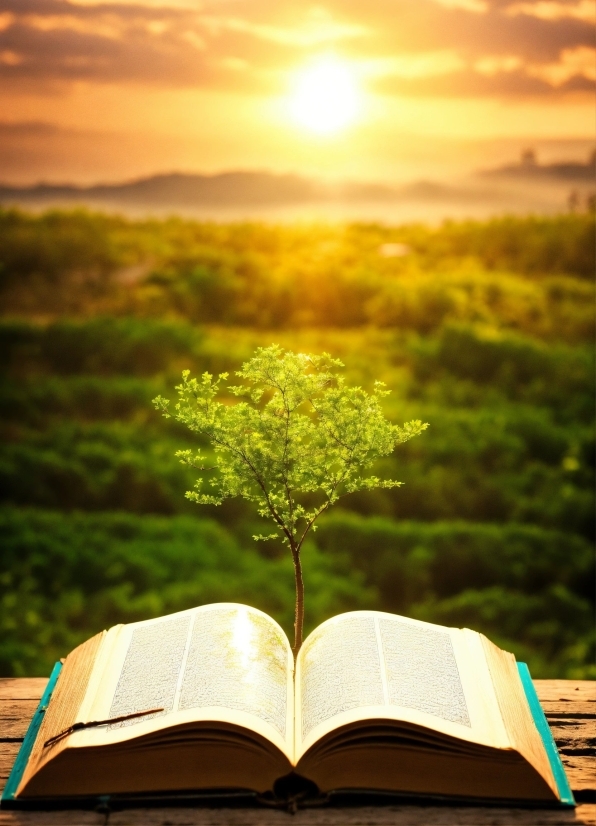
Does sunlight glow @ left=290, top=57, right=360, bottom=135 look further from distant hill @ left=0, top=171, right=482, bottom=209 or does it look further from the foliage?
the foliage

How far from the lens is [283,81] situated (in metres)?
3.15

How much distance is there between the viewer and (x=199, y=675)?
1224 millimetres

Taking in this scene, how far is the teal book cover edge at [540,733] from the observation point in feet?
3.79

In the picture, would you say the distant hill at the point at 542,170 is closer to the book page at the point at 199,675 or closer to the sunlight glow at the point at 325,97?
the sunlight glow at the point at 325,97

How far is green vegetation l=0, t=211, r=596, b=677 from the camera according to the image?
130 inches

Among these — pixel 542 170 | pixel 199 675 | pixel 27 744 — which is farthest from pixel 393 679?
pixel 542 170

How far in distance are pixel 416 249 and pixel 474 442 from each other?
2.93 ft

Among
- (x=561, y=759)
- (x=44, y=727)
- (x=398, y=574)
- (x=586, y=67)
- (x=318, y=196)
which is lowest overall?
(x=398, y=574)

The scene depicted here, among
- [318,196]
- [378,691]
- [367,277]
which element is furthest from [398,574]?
[378,691]

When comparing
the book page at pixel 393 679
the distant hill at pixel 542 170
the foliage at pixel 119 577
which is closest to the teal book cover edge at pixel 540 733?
the book page at pixel 393 679

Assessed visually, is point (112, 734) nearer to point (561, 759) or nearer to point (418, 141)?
point (561, 759)

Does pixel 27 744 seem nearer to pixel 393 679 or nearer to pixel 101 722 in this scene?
pixel 101 722

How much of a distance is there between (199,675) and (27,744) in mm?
303

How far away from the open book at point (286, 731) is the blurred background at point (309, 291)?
1971 mm
